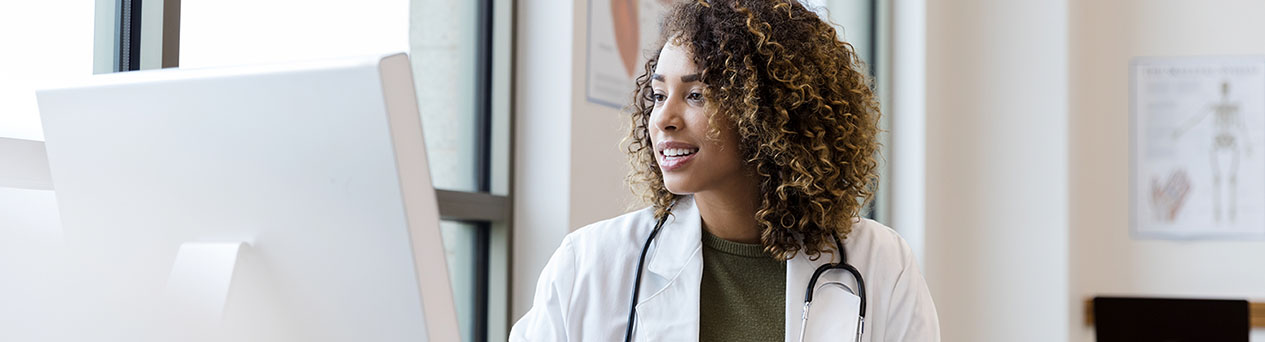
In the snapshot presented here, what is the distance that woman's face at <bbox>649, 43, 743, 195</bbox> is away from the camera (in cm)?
128

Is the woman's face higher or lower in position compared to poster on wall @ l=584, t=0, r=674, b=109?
lower

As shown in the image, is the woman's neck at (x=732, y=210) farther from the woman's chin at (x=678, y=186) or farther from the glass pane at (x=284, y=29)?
the glass pane at (x=284, y=29)

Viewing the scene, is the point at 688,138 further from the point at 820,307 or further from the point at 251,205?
the point at 251,205

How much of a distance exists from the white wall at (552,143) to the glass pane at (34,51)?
76cm

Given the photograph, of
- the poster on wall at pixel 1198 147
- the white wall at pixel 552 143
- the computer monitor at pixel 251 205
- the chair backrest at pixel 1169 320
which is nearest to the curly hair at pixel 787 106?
the white wall at pixel 552 143

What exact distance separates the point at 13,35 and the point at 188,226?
766 millimetres

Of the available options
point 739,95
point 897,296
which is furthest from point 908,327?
point 739,95

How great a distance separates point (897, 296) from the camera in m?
1.33

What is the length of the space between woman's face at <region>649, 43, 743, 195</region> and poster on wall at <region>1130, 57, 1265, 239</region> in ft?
8.36

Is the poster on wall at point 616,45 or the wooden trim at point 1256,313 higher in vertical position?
the poster on wall at point 616,45

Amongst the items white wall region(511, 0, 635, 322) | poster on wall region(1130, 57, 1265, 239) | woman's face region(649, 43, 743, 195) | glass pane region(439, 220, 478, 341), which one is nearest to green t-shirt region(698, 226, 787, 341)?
woman's face region(649, 43, 743, 195)

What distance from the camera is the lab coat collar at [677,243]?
4.42 ft

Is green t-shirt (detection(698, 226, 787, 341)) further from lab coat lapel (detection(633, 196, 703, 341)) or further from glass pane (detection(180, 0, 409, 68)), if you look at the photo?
glass pane (detection(180, 0, 409, 68))

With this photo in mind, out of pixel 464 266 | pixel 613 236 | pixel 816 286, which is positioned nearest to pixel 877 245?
pixel 816 286
